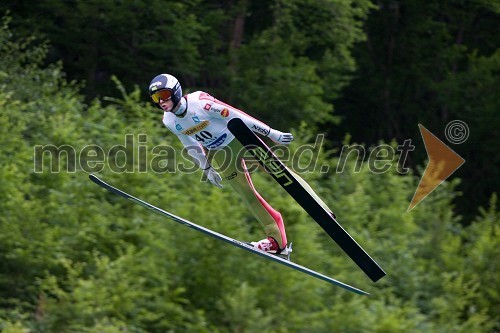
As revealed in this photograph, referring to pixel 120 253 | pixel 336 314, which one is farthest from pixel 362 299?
pixel 120 253

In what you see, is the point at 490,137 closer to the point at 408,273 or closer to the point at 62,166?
the point at 408,273

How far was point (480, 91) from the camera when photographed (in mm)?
25562

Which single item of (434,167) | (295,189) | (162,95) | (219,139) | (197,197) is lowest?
(197,197)

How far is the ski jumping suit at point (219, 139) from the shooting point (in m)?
7.94

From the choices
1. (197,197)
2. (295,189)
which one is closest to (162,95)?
(295,189)

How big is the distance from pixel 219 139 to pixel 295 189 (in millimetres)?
836

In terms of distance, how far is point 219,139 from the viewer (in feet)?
26.7

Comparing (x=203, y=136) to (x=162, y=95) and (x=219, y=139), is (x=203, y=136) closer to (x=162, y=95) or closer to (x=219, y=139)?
(x=219, y=139)

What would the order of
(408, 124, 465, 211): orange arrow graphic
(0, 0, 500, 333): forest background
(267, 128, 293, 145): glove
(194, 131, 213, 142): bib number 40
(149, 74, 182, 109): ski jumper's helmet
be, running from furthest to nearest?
(408, 124, 465, 211): orange arrow graphic → (0, 0, 500, 333): forest background → (194, 131, 213, 142): bib number 40 → (267, 128, 293, 145): glove → (149, 74, 182, 109): ski jumper's helmet

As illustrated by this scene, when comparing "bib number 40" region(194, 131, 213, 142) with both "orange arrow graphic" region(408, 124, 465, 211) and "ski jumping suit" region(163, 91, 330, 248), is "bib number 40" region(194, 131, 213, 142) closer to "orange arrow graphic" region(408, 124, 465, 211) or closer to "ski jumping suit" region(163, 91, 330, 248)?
"ski jumping suit" region(163, 91, 330, 248)

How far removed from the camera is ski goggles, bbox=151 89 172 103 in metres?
7.68

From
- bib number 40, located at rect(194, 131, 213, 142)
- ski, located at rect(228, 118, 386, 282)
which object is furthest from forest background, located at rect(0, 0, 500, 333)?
bib number 40, located at rect(194, 131, 213, 142)

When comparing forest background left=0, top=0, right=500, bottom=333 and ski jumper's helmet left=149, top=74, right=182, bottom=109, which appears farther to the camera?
forest background left=0, top=0, right=500, bottom=333

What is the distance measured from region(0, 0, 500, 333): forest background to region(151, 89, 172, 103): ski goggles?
17.0 ft
